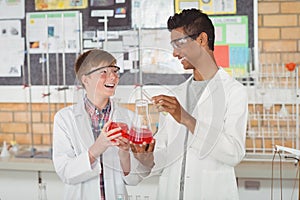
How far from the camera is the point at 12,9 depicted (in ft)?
8.32

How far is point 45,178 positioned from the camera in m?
2.24

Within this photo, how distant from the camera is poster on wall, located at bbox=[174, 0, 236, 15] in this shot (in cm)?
228

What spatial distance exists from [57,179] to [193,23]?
1104 millimetres

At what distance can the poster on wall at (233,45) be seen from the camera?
2.25 m

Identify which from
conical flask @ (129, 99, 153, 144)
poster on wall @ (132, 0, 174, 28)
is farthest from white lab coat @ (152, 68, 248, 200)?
poster on wall @ (132, 0, 174, 28)

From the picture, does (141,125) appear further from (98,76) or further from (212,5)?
(212,5)

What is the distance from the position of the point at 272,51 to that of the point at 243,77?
0.58ft

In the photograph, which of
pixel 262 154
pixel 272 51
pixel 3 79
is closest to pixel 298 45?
pixel 272 51

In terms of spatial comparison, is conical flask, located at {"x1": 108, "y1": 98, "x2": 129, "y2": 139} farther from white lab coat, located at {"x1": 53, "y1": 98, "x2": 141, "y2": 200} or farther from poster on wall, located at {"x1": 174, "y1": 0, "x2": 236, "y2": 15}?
poster on wall, located at {"x1": 174, "y1": 0, "x2": 236, "y2": 15}

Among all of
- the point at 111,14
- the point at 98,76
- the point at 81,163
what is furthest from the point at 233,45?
the point at 81,163

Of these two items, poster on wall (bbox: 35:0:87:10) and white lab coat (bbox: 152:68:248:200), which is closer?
white lab coat (bbox: 152:68:248:200)

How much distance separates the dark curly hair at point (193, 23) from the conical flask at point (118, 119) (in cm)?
30

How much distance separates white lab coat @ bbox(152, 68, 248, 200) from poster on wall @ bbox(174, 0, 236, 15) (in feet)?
2.69

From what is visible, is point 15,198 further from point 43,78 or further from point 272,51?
point 272,51
